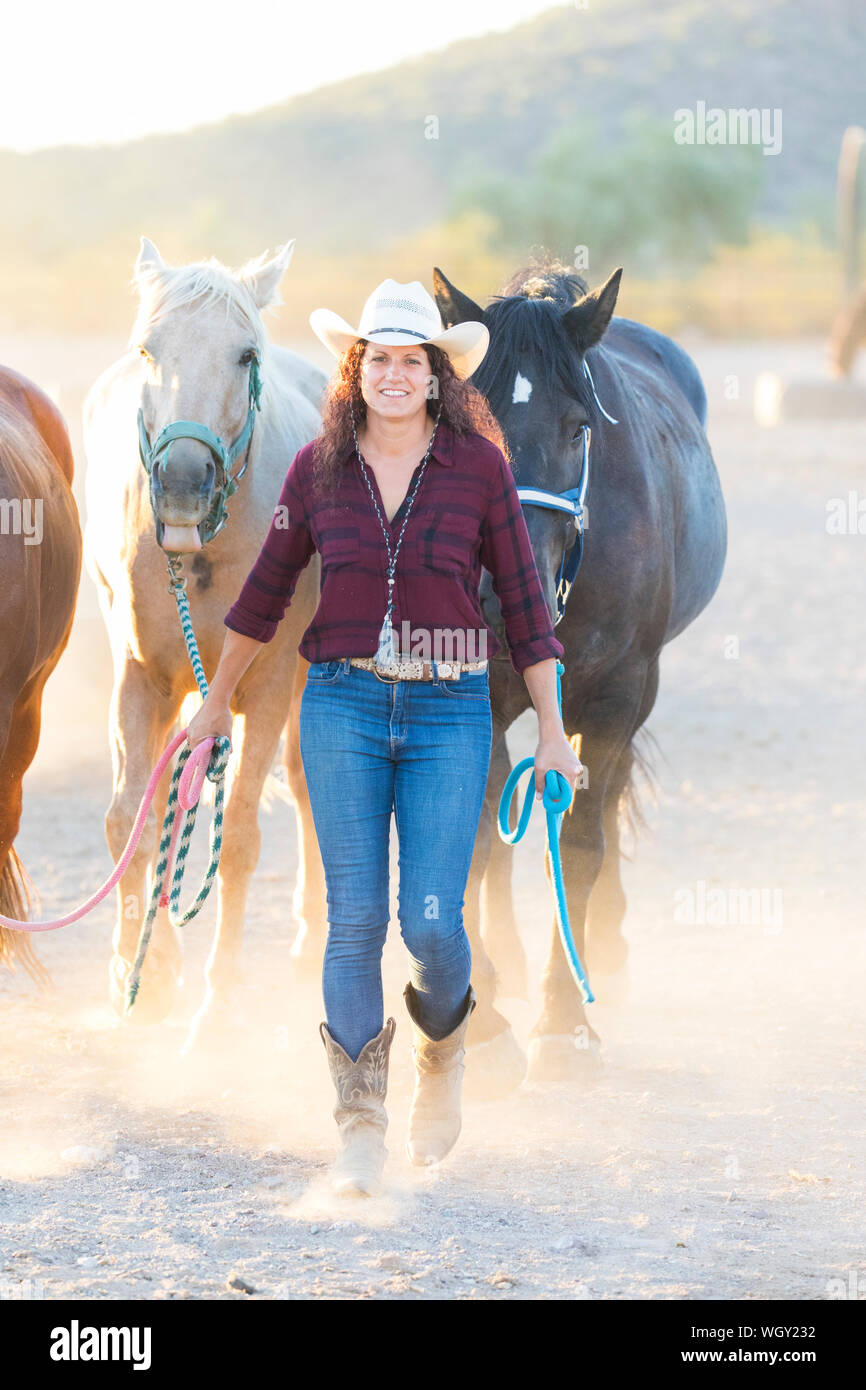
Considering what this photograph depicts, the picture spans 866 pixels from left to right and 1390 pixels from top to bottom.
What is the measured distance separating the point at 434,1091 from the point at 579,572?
1518 millimetres

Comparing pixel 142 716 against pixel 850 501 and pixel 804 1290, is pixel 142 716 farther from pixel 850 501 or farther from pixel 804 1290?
pixel 850 501

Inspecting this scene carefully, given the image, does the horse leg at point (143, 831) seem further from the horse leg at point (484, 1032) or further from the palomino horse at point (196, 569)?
the horse leg at point (484, 1032)

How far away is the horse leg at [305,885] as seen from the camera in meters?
5.07

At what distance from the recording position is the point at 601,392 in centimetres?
441

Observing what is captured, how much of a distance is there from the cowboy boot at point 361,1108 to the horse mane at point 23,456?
184 centimetres

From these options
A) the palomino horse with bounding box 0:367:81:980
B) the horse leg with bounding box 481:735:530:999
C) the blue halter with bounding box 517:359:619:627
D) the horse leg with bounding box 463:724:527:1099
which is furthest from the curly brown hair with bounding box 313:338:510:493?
the horse leg with bounding box 481:735:530:999

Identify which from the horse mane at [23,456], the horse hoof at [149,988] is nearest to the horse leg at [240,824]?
the horse hoof at [149,988]

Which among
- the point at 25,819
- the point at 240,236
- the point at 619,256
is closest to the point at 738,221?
the point at 619,256

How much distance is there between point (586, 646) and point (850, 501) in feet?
34.8

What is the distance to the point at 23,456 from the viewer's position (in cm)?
441

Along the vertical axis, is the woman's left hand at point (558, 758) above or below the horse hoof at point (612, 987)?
above

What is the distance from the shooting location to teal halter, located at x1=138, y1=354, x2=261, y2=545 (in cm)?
373

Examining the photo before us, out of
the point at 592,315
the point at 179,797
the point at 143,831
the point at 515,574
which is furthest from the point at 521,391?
the point at 143,831

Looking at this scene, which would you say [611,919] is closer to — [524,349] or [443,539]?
[524,349]
